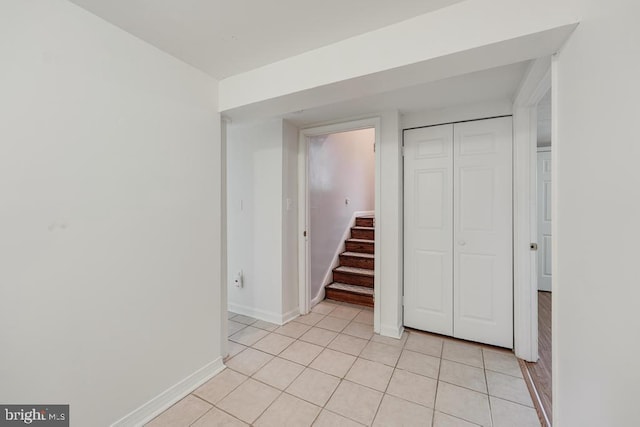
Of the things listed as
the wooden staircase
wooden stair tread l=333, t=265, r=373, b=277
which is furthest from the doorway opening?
wooden stair tread l=333, t=265, r=373, b=277

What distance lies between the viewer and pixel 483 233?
226 centimetres

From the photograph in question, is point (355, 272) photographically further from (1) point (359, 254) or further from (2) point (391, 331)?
(2) point (391, 331)

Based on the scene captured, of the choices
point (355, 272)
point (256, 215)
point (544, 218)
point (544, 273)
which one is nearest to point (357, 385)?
point (355, 272)

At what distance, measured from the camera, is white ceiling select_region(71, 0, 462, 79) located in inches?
47.7

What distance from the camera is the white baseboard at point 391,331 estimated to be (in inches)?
95.9

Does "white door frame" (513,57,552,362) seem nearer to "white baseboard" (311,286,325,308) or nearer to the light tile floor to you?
the light tile floor

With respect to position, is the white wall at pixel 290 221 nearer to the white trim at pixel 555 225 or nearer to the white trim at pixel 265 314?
the white trim at pixel 265 314

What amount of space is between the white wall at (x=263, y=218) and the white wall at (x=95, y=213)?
939mm

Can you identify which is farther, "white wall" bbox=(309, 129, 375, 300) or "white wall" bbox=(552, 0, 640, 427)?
"white wall" bbox=(309, 129, 375, 300)

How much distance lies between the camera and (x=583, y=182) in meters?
0.97

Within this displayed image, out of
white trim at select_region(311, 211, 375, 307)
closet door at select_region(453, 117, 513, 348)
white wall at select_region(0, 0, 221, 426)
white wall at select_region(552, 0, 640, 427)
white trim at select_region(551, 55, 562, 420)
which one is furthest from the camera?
white trim at select_region(311, 211, 375, 307)

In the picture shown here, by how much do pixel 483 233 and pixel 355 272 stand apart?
1.67 meters

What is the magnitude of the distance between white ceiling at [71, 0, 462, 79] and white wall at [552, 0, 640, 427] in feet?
2.13

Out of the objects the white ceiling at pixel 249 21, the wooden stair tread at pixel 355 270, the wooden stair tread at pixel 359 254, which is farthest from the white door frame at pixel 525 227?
the wooden stair tread at pixel 359 254
